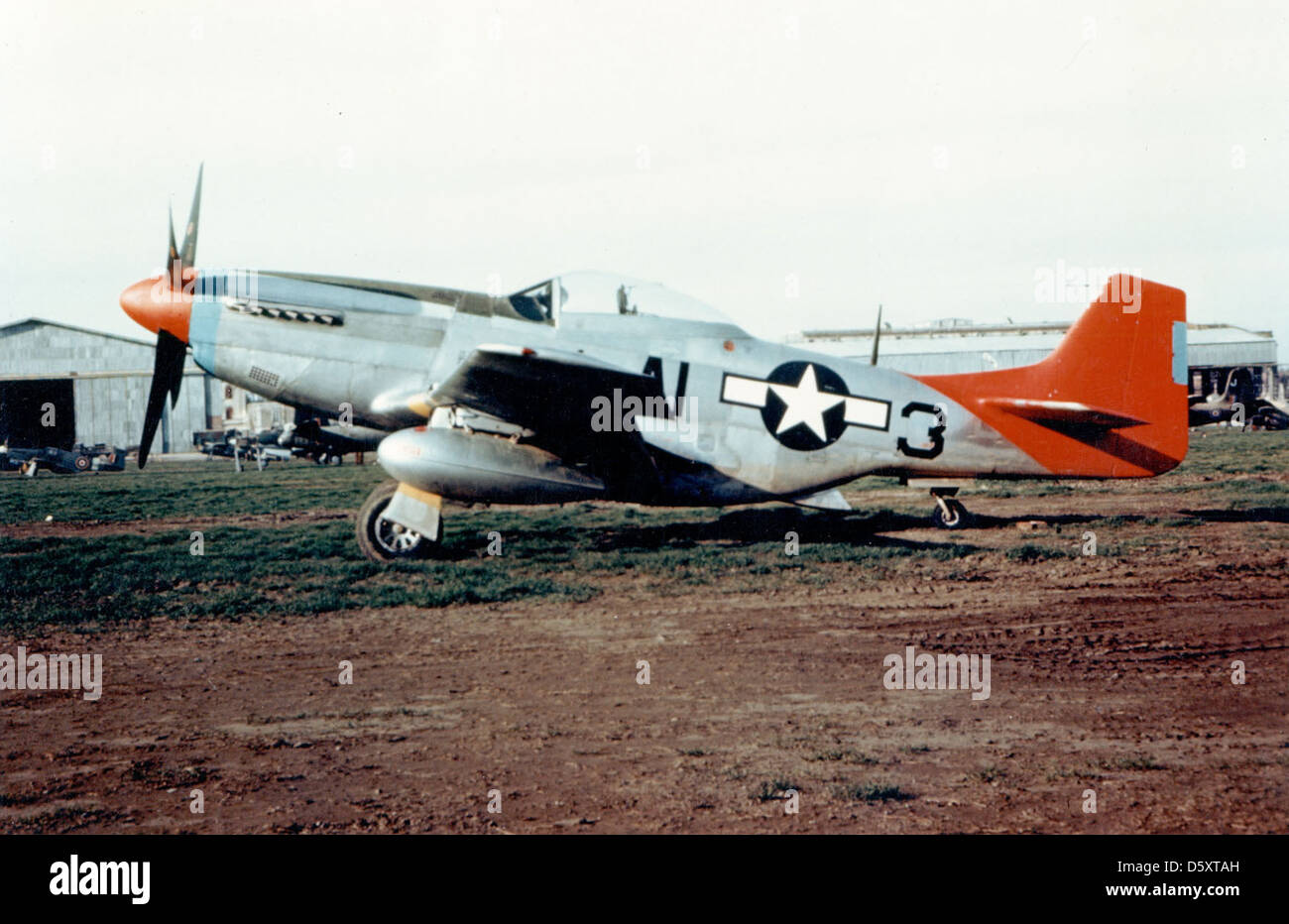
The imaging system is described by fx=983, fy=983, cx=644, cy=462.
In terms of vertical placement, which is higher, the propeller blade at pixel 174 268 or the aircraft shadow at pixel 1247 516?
the propeller blade at pixel 174 268

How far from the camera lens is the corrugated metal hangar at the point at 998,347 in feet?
161

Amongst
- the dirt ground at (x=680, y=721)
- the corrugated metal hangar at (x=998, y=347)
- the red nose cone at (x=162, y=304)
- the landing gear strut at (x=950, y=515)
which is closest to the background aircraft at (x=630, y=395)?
the red nose cone at (x=162, y=304)

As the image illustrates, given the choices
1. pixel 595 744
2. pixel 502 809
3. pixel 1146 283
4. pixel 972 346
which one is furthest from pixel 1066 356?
pixel 972 346

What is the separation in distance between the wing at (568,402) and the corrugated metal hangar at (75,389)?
34.2 meters

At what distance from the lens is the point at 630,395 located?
902 centimetres

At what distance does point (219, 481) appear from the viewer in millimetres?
22719

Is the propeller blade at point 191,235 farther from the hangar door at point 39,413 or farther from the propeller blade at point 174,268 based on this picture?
the hangar door at point 39,413

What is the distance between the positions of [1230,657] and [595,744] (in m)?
3.75

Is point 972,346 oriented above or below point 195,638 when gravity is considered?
above

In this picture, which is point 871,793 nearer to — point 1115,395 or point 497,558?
point 497,558

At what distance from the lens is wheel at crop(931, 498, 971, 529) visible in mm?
11398
